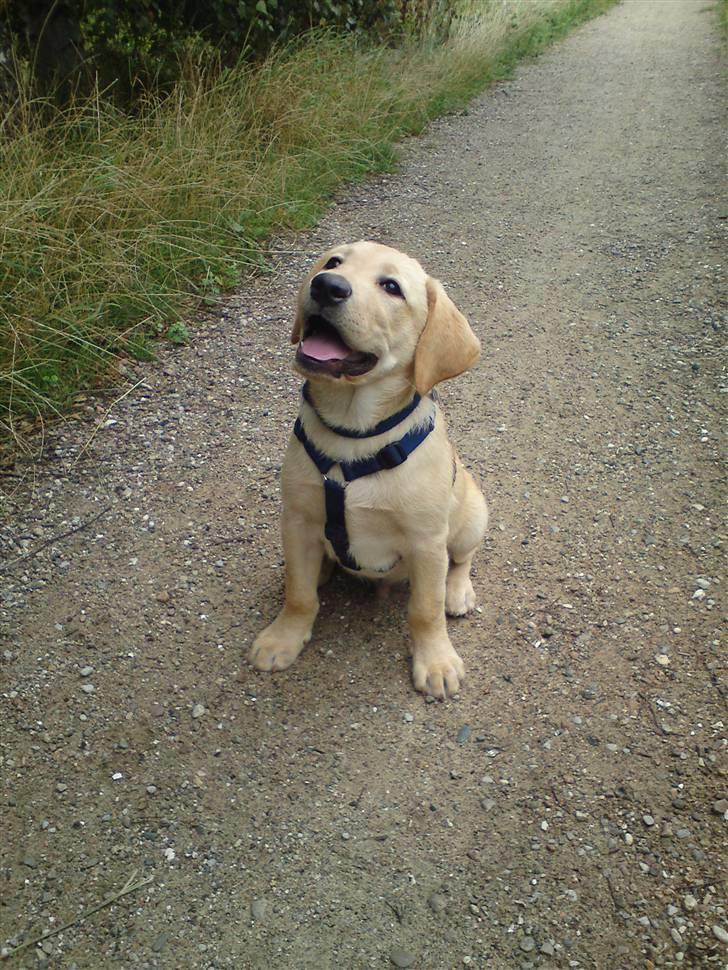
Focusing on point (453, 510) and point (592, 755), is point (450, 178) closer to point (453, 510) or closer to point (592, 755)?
point (453, 510)

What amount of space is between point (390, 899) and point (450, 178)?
23.0 feet

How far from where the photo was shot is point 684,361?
16.1 ft

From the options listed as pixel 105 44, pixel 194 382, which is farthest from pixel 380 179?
pixel 194 382

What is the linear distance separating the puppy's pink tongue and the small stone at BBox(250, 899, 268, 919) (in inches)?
62.9

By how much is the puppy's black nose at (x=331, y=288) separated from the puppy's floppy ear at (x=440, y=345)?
0.31 metres

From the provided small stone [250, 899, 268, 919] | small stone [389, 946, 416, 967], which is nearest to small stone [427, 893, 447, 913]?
small stone [389, 946, 416, 967]

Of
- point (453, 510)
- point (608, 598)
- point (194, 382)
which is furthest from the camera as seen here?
point (194, 382)

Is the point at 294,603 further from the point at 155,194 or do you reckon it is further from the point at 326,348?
the point at 155,194

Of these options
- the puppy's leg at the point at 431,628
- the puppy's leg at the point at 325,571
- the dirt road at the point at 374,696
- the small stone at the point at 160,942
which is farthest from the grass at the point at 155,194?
the small stone at the point at 160,942

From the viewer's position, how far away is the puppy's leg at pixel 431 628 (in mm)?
2758

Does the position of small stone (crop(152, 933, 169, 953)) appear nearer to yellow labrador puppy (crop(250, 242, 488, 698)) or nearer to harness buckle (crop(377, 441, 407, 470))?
yellow labrador puppy (crop(250, 242, 488, 698))

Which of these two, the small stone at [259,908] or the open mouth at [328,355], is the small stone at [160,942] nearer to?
the small stone at [259,908]

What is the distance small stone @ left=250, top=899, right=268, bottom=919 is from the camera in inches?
86.0

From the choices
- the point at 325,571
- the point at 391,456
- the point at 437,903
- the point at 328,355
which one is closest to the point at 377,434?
the point at 391,456
